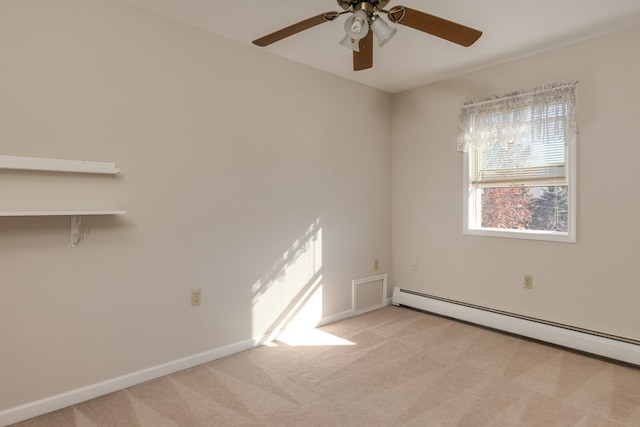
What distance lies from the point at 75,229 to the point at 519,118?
3451mm

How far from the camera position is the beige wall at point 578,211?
8.79 feet

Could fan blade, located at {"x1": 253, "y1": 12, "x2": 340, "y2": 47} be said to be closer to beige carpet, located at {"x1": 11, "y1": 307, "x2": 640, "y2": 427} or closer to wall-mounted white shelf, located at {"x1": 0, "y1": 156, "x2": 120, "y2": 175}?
wall-mounted white shelf, located at {"x1": 0, "y1": 156, "x2": 120, "y2": 175}

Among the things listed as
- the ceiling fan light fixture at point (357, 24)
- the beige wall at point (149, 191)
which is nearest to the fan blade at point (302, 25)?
the ceiling fan light fixture at point (357, 24)

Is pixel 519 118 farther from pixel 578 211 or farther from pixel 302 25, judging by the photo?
pixel 302 25

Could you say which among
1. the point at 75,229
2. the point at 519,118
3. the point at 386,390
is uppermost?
the point at 519,118

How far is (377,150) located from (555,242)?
191 centimetres

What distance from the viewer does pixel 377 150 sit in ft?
13.2

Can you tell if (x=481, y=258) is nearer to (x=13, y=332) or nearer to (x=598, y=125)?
(x=598, y=125)

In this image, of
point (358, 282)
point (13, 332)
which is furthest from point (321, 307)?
point (13, 332)

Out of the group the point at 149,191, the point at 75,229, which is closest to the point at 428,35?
the point at 149,191

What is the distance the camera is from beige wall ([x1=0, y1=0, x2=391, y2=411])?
1996 millimetres

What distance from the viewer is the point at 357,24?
171cm

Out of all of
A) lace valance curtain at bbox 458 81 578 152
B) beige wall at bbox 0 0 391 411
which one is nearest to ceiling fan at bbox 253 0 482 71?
beige wall at bbox 0 0 391 411

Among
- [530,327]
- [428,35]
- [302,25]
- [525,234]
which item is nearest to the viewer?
[302,25]
